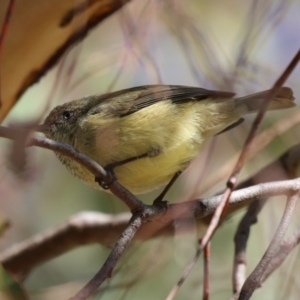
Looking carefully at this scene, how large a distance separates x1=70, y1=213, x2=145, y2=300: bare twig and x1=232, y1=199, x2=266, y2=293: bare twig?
0.37 metres

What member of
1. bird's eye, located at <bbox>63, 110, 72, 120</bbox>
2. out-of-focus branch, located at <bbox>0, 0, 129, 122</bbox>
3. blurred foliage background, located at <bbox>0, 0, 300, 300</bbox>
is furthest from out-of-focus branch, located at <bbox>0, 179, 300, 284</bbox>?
out-of-focus branch, located at <bbox>0, 0, 129, 122</bbox>

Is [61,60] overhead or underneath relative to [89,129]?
overhead

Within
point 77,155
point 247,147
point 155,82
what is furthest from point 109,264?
point 155,82

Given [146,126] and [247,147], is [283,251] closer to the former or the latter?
[247,147]

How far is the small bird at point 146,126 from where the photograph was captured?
1.89 m

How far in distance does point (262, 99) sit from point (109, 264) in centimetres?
102

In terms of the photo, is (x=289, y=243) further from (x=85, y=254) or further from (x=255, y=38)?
(x=85, y=254)

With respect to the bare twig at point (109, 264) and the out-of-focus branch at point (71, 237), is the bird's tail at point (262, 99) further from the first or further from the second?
the bare twig at point (109, 264)

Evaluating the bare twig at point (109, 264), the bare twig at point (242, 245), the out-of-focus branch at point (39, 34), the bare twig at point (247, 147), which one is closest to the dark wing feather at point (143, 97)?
the out-of-focus branch at point (39, 34)

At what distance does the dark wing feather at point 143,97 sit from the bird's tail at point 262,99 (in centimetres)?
10

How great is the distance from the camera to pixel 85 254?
3.03 meters

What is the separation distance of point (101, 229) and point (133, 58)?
772 mm

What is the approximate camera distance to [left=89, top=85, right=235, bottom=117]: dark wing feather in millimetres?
2014

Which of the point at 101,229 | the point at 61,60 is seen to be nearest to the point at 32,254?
the point at 101,229
